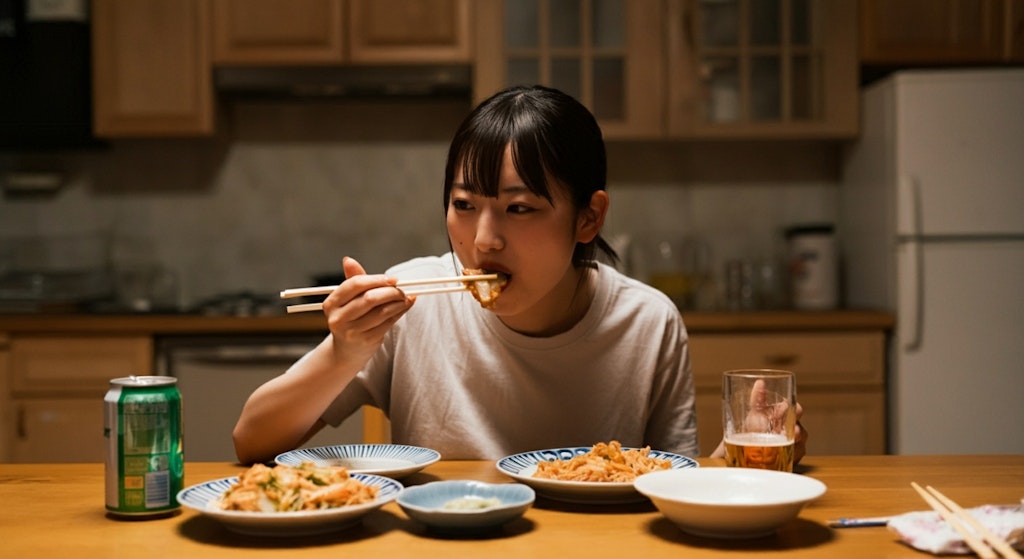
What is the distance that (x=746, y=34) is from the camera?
3695 millimetres

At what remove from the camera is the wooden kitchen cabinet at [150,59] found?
3619 millimetres

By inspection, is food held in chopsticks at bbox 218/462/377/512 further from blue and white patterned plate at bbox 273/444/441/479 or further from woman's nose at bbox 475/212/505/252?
woman's nose at bbox 475/212/505/252

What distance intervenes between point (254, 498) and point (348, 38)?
2793 mm

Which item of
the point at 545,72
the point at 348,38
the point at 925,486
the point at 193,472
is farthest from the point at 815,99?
the point at 193,472

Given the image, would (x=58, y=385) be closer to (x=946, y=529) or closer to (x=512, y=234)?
(x=512, y=234)

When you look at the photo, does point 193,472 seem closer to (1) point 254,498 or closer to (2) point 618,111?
(1) point 254,498

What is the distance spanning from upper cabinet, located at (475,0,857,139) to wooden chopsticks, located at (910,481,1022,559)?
106 inches

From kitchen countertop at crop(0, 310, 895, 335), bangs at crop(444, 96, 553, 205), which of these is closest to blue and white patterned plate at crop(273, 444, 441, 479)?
bangs at crop(444, 96, 553, 205)

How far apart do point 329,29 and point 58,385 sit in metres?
1.48

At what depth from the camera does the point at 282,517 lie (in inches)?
40.1

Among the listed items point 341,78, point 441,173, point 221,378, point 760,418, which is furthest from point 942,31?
point 760,418

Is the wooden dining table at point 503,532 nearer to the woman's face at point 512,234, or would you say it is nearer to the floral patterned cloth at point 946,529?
the floral patterned cloth at point 946,529

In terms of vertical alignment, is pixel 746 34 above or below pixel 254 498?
above

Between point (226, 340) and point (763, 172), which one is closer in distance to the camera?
point (226, 340)
